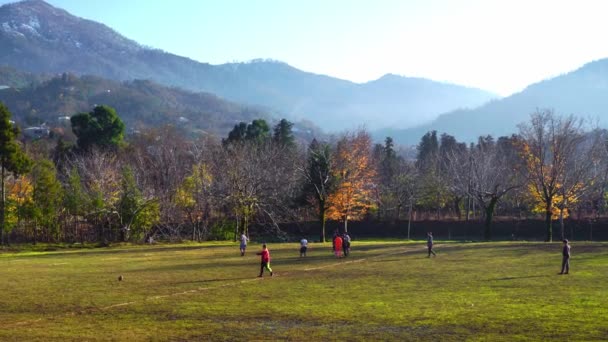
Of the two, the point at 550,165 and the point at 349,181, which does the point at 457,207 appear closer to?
the point at 349,181

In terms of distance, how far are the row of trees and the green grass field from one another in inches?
952

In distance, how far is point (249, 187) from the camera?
219ft

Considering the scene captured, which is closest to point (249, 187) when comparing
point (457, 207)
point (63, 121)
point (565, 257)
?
point (457, 207)

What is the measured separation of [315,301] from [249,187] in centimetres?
4609

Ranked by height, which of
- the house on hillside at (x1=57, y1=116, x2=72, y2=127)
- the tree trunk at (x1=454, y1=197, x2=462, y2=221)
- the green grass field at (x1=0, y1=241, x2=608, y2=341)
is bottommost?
the green grass field at (x1=0, y1=241, x2=608, y2=341)

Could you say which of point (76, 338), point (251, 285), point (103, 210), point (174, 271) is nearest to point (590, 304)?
point (251, 285)

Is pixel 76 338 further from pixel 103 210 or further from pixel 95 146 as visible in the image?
pixel 95 146

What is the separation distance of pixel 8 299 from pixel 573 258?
31.1m

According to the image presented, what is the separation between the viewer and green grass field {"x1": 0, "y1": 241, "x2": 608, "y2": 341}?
16141mm

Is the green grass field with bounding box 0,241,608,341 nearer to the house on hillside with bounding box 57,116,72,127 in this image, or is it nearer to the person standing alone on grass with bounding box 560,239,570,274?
the person standing alone on grass with bounding box 560,239,570,274

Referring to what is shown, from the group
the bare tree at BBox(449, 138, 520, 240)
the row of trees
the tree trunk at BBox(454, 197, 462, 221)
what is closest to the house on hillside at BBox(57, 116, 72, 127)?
the row of trees

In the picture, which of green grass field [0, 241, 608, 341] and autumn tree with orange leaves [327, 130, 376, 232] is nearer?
green grass field [0, 241, 608, 341]

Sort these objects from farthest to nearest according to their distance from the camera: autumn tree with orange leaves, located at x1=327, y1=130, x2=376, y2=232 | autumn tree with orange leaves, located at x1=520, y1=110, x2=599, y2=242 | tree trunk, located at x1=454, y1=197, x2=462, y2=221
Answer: tree trunk, located at x1=454, y1=197, x2=462, y2=221 → autumn tree with orange leaves, located at x1=327, y1=130, x2=376, y2=232 → autumn tree with orange leaves, located at x1=520, y1=110, x2=599, y2=242

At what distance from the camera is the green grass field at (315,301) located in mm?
16141
